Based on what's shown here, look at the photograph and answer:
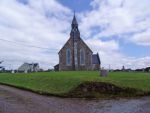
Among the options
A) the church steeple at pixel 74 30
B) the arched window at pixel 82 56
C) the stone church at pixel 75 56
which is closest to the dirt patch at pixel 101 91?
the stone church at pixel 75 56

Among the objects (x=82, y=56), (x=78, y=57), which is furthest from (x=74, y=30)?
(x=78, y=57)

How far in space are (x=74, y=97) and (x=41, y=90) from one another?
4313 millimetres

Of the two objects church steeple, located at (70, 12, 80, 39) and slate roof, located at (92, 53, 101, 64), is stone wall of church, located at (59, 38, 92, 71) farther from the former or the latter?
slate roof, located at (92, 53, 101, 64)

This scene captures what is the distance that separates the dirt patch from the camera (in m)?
27.7

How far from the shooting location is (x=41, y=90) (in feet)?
97.9

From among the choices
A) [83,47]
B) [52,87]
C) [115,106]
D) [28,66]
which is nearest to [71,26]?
[83,47]

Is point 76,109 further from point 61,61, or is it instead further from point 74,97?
point 61,61

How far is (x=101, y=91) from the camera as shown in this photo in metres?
28.1

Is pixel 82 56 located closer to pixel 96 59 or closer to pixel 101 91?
pixel 96 59

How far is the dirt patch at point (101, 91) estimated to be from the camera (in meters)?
27.7

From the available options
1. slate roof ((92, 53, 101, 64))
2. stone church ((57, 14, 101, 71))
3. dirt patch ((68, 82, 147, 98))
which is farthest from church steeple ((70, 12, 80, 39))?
dirt patch ((68, 82, 147, 98))

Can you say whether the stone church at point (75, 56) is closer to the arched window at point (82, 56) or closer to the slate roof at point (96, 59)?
the arched window at point (82, 56)

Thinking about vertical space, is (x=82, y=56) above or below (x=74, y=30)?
below

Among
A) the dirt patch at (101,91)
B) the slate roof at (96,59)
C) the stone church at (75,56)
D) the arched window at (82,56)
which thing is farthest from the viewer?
the slate roof at (96,59)
